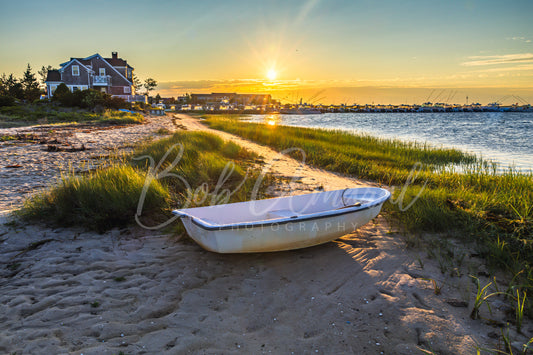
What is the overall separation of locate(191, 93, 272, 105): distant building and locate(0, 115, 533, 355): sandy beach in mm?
124723

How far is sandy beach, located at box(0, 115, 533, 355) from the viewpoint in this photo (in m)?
3.03

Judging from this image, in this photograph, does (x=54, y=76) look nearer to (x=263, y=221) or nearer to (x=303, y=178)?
(x=303, y=178)

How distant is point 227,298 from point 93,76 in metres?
55.8

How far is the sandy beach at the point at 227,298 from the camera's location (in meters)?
3.03

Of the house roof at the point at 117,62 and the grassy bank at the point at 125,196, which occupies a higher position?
the house roof at the point at 117,62

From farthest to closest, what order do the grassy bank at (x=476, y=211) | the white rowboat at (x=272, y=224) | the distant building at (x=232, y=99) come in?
the distant building at (x=232, y=99), the grassy bank at (x=476, y=211), the white rowboat at (x=272, y=224)

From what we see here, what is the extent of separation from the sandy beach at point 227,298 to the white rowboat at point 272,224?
38 cm

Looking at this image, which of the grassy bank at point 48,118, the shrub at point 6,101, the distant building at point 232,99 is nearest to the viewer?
the grassy bank at point 48,118

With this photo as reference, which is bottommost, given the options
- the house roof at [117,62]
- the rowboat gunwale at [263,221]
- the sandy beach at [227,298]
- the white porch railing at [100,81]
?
the sandy beach at [227,298]

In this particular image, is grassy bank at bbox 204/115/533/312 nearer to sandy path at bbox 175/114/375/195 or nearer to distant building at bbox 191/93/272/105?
sandy path at bbox 175/114/375/195

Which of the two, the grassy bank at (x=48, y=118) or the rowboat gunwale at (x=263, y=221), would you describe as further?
the grassy bank at (x=48, y=118)

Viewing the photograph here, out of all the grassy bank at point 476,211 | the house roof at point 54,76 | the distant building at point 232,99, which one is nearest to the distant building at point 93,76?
the house roof at point 54,76

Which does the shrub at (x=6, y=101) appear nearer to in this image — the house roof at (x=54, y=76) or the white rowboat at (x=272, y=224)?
the house roof at (x=54, y=76)

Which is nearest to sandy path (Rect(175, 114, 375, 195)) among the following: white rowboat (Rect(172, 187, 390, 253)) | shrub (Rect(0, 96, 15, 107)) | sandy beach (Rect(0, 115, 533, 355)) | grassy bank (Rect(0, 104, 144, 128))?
white rowboat (Rect(172, 187, 390, 253))
